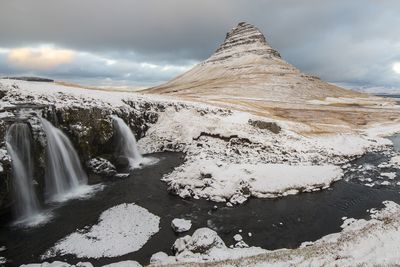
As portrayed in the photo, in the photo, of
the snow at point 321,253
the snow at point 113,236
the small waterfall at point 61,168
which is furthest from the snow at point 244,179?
the snow at point 321,253

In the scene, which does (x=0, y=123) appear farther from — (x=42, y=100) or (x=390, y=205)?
(x=390, y=205)

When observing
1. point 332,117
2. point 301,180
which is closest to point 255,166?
point 301,180

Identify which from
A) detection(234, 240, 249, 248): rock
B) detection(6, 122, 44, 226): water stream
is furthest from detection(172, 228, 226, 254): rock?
detection(6, 122, 44, 226): water stream

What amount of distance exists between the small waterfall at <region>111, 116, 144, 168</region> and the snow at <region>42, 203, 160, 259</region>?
15.9 meters

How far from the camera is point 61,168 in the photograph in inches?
1262

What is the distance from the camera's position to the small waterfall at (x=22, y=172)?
2639 centimetres

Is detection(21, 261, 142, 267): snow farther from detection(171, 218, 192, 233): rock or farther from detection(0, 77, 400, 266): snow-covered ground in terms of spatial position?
detection(171, 218, 192, 233): rock

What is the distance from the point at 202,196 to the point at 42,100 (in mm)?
20034

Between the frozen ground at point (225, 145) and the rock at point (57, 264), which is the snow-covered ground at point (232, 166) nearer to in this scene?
the frozen ground at point (225, 145)

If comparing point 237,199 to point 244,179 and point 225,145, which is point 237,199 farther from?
point 225,145

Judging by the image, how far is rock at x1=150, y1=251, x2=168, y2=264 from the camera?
19.9 meters

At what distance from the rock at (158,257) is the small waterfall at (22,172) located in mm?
10679

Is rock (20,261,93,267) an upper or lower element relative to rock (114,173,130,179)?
lower

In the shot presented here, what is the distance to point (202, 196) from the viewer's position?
3019 centimetres
